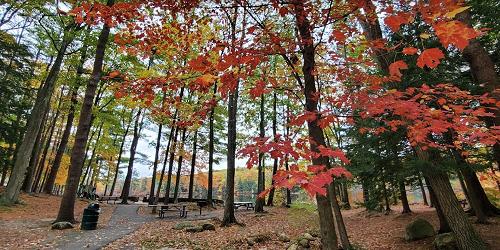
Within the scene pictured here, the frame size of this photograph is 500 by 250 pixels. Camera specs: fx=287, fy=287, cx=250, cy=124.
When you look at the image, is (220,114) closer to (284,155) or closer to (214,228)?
(214,228)

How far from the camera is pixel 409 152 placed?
960cm

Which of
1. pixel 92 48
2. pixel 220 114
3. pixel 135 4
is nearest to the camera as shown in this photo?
pixel 135 4

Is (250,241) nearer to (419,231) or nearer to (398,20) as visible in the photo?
(419,231)

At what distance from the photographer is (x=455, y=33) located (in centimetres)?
205

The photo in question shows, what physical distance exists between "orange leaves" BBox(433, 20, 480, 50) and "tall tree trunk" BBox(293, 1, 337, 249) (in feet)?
5.97

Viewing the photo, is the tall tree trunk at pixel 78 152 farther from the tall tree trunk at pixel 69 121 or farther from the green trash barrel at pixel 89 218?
the tall tree trunk at pixel 69 121

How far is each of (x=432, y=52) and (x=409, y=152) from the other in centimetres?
854

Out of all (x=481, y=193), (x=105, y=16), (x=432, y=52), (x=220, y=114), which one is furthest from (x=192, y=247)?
(x=220, y=114)

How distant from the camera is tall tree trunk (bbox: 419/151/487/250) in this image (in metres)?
6.54

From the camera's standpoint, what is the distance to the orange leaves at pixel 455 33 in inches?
79.0

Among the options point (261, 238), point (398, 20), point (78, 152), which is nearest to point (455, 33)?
point (398, 20)

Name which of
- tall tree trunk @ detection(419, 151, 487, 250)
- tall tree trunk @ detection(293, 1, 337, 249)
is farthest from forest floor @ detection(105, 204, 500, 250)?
tall tree trunk @ detection(293, 1, 337, 249)

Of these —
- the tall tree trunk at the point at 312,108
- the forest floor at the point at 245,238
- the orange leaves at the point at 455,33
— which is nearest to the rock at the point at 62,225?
the forest floor at the point at 245,238

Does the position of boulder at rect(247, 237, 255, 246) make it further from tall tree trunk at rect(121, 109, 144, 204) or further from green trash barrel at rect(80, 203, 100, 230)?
tall tree trunk at rect(121, 109, 144, 204)
